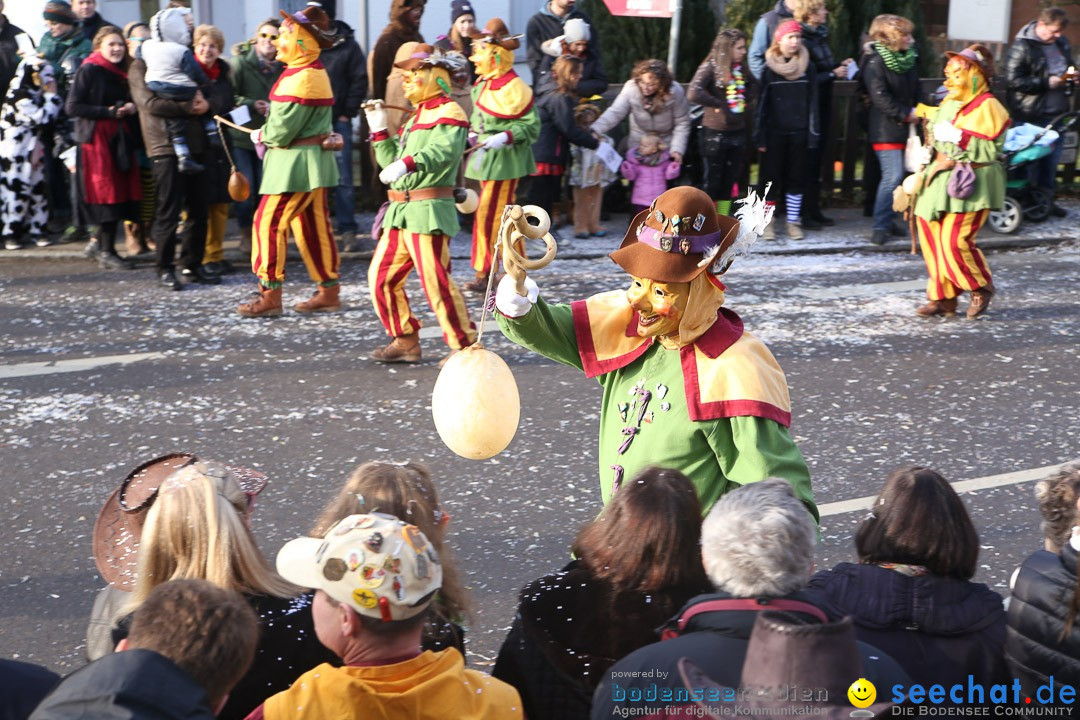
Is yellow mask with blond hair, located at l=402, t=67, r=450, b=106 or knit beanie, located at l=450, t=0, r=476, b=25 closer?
yellow mask with blond hair, located at l=402, t=67, r=450, b=106

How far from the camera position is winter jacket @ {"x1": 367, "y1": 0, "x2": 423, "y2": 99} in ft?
34.6

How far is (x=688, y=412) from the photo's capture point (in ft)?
11.3

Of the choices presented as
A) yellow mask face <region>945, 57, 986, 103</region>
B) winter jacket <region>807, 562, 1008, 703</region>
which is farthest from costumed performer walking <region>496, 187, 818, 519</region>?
yellow mask face <region>945, 57, 986, 103</region>

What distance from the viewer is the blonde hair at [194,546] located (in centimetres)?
299

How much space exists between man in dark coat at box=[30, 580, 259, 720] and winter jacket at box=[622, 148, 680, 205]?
27.0ft

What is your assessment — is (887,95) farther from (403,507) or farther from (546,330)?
(403,507)

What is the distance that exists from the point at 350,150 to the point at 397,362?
3636 mm

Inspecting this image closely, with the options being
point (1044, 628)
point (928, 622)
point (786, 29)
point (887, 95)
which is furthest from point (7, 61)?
point (1044, 628)

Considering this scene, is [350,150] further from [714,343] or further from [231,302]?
[714,343]

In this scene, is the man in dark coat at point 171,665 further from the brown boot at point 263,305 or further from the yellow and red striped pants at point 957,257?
the yellow and red striped pants at point 957,257

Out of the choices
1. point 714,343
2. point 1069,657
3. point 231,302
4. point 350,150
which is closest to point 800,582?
point 1069,657

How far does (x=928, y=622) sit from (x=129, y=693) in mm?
1748

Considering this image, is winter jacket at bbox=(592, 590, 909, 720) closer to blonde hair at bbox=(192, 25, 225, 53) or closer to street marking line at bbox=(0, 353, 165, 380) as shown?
street marking line at bbox=(0, 353, 165, 380)

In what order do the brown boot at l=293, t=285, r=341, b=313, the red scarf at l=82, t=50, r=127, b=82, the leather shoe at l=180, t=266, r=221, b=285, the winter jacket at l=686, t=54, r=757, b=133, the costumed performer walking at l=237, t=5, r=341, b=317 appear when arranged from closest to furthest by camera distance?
the costumed performer walking at l=237, t=5, r=341, b=317 → the brown boot at l=293, t=285, r=341, b=313 → the red scarf at l=82, t=50, r=127, b=82 → the leather shoe at l=180, t=266, r=221, b=285 → the winter jacket at l=686, t=54, r=757, b=133
